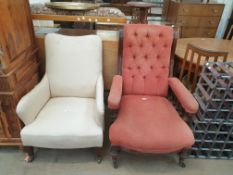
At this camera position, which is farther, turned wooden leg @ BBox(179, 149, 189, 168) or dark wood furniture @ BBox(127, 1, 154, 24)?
dark wood furniture @ BBox(127, 1, 154, 24)

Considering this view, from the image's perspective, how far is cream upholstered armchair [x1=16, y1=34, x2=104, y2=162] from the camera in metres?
1.40

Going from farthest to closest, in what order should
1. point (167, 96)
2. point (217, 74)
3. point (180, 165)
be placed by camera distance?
point (167, 96) < point (180, 165) < point (217, 74)

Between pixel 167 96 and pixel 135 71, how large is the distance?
41 centimetres

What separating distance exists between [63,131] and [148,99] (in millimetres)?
807

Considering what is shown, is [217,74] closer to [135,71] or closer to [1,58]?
[135,71]

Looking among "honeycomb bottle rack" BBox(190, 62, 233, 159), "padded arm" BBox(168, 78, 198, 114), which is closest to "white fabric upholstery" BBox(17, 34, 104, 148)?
"padded arm" BBox(168, 78, 198, 114)

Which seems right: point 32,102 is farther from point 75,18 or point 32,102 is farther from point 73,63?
point 75,18

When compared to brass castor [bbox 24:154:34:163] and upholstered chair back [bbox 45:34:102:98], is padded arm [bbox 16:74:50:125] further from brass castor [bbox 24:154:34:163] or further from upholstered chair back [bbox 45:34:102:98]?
brass castor [bbox 24:154:34:163]

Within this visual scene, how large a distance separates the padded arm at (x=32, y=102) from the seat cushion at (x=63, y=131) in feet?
0.17

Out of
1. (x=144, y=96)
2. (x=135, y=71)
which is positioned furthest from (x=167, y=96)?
(x=135, y=71)

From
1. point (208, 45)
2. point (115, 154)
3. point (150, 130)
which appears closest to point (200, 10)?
point (208, 45)

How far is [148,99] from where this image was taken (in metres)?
1.75

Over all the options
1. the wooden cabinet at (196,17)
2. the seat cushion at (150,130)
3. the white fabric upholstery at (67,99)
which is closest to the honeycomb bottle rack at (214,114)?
the seat cushion at (150,130)

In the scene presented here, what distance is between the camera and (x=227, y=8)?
3.64 metres
